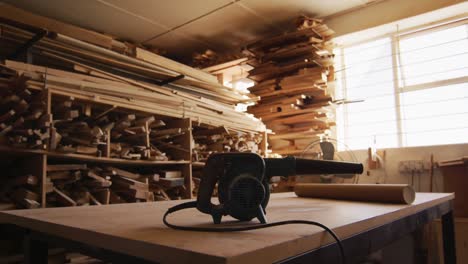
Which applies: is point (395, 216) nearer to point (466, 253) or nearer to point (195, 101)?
point (466, 253)

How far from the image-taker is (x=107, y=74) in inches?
121

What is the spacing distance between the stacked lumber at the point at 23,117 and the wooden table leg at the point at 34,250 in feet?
4.67

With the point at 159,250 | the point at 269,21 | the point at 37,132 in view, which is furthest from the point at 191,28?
the point at 159,250

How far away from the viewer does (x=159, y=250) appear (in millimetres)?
650

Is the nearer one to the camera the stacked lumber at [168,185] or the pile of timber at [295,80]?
the stacked lumber at [168,185]

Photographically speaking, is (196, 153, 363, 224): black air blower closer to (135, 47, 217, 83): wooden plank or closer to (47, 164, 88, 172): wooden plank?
(47, 164, 88, 172): wooden plank

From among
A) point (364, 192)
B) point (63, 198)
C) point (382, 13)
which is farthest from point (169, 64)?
point (364, 192)

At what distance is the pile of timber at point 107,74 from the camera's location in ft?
8.77

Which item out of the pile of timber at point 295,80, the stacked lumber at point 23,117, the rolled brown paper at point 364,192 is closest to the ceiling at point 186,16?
the pile of timber at point 295,80

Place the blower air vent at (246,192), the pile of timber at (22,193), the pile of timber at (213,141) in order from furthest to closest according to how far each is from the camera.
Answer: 1. the pile of timber at (213,141)
2. the pile of timber at (22,193)
3. the blower air vent at (246,192)

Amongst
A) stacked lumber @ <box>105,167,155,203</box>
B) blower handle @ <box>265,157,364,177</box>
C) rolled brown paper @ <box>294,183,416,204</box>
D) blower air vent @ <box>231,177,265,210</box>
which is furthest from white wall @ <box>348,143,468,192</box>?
blower air vent @ <box>231,177,265,210</box>

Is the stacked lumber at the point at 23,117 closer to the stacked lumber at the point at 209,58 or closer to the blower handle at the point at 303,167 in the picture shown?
the blower handle at the point at 303,167

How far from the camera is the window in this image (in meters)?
3.52

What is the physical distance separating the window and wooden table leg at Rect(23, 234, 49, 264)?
3.50 metres
